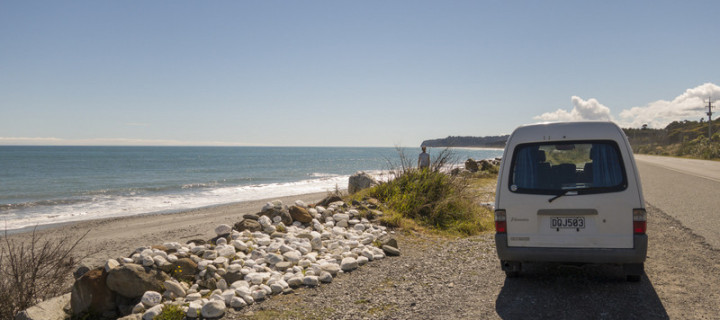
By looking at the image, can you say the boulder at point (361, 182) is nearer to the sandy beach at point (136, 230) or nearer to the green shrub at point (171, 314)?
the sandy beach at point (136, 230)

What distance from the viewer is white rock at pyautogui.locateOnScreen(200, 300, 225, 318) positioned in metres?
4.14

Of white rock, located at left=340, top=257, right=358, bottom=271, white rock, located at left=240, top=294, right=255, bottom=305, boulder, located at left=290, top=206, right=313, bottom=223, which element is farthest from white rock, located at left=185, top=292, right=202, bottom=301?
boulder, located at left=290, top=206, right=313, bottom=223

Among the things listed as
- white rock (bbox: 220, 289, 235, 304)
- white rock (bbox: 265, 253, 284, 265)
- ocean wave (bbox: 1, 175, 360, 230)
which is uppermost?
white rock (bbox: 265, 253, 284, 265)

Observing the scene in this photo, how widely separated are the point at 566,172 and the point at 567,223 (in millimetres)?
704

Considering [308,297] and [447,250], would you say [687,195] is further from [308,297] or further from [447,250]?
[308,297]

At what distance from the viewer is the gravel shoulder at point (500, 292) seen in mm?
3977

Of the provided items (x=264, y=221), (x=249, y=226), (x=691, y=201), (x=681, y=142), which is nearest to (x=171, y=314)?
(x=249, y=226)

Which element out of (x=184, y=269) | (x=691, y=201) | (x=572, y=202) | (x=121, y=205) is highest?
(x=572, y=202)

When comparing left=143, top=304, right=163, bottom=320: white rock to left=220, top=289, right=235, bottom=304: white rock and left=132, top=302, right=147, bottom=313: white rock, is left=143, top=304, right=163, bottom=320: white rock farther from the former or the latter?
left=220, top=289, right=235, bottom=304: white rock

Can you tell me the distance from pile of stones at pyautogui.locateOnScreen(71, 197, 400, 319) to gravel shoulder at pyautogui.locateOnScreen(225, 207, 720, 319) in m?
0.25

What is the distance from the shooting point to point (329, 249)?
21.4 ft

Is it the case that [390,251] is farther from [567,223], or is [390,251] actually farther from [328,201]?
[328,201]

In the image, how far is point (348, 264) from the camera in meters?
5.62

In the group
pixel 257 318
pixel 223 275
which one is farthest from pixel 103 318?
pixel 257 318
